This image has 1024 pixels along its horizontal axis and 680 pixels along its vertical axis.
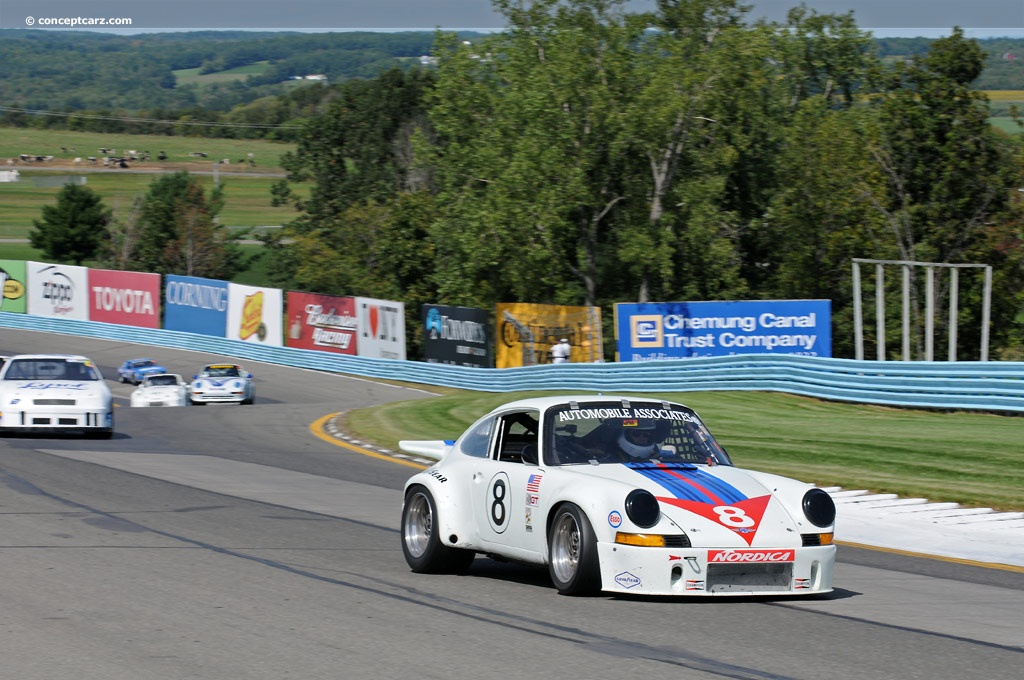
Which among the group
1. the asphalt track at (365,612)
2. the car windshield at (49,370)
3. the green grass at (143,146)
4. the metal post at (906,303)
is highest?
the green grass at (143,146)

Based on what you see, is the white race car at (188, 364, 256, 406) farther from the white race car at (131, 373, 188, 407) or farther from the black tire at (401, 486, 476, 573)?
the black tire at (401, 486, 476, 573)

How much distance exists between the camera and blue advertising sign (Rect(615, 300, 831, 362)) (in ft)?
107

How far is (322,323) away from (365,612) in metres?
40.5

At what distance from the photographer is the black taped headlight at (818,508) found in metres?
7.97

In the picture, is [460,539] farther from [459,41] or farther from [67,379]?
[459,41]

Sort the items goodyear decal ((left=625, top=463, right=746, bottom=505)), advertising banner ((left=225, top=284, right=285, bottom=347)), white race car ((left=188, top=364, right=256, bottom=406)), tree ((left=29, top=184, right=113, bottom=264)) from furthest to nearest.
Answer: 1. tree ((left=29, top=184, right=113, bottom=264))
2. advertising banner ((left=225, top=284, right=285, bottom=347))
3. white race car ((left=188, top=364, right=256, bottom=406))
4. goodyear decal ((left=625, top=463, right=746, bottom=505))

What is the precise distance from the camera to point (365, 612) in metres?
7.46

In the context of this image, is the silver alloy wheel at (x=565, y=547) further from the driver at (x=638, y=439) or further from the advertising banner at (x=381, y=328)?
the advertising banner at (x=381, y=328)

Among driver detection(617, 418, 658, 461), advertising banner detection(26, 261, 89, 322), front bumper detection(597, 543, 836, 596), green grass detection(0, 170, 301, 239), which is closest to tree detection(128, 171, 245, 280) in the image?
advertising banner detection(26, 261, 89, 322)

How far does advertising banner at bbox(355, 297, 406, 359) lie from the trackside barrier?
55cm

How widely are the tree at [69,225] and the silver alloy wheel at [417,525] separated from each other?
90.2 meters

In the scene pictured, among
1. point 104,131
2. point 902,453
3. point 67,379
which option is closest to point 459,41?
point 67,379

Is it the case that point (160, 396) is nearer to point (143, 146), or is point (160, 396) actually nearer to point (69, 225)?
point (69, 225)

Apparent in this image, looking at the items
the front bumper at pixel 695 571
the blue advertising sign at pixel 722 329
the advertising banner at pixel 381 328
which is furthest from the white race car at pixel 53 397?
the advertising banner at pixel 381 328
